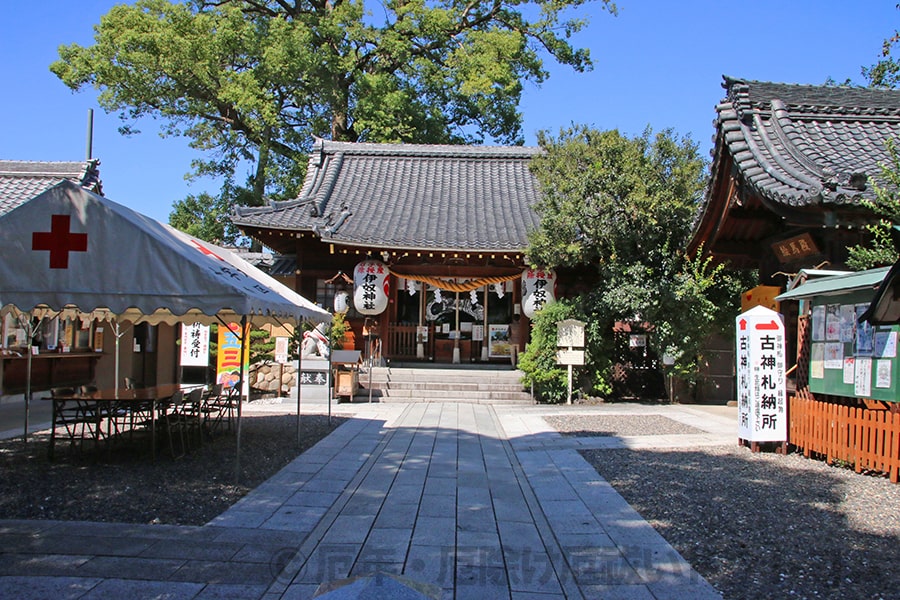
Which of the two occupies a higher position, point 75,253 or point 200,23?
point 200,23

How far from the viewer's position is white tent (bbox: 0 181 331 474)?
6234 millimetres

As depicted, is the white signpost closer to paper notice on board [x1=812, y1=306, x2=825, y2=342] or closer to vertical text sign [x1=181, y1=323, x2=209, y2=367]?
paper notice on board [x1=812, y1=306, x2=825, y2=342]

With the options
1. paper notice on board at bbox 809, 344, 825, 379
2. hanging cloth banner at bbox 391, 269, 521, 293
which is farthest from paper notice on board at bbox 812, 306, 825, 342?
hanging cloth banner at bbox 391, 269, 521, 293

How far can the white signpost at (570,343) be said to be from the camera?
572 inches

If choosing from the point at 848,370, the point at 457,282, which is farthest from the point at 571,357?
the point at 848,370

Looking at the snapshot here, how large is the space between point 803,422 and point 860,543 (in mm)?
3643

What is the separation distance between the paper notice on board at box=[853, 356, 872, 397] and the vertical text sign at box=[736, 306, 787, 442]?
0.96 meters

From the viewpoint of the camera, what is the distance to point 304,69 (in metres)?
Answer: 24.0

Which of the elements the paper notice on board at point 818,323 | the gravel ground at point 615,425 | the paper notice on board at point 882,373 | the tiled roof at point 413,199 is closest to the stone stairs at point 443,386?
the gravel ground at point 615,425

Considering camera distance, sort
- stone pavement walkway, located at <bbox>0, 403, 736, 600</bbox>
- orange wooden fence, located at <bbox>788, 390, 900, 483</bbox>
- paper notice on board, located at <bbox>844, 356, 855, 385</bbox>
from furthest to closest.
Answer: paper notice on board, located at <bbox>844, 356, 855, 385</bbox> → orange wooden fence, located at <bbox>788, 390, 900, 483</bbox> → stone pavement walkway, located at <bbox>0, 403, 736, 600</bbox>

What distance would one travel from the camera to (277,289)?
29.3 feet

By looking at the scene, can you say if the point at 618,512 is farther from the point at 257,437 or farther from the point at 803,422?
the point at 257,437

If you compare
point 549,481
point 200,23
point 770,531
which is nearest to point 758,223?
point 549,481

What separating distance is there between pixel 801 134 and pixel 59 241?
403 inches
